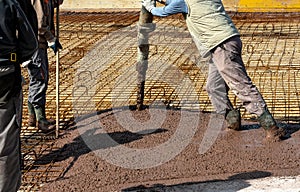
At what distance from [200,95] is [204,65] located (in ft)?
5.82

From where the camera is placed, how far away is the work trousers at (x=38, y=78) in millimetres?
5496

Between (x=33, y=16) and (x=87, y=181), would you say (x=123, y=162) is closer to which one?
(x=87, y=181)

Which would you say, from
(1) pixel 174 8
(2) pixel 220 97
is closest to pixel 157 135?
(2) pixel 220 97

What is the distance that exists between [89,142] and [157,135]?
2.02ft

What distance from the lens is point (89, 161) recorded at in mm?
4555

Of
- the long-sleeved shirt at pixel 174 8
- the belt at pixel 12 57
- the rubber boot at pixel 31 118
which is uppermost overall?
the belt at pixel 12 57

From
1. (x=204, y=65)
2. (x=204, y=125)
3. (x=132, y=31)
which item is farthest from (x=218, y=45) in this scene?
(x=132, y=31)

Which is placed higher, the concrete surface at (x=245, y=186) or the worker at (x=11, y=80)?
the worker at (x=11, y=80)

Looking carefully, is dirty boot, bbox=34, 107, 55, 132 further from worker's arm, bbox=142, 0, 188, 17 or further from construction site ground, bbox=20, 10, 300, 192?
worker's arm, bbox=142, 0, 188, 17

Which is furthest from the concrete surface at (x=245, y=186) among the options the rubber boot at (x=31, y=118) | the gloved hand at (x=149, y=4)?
the rubber boot at (x=31, y=118)

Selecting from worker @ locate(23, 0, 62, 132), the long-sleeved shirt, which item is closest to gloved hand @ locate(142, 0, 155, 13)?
the long-sleeved shirt

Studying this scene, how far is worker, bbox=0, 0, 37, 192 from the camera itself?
3271mm

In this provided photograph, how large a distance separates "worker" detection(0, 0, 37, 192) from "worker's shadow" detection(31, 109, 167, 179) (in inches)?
44.5

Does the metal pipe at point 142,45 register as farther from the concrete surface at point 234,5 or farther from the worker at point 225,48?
the concrete surface at point 234,5
